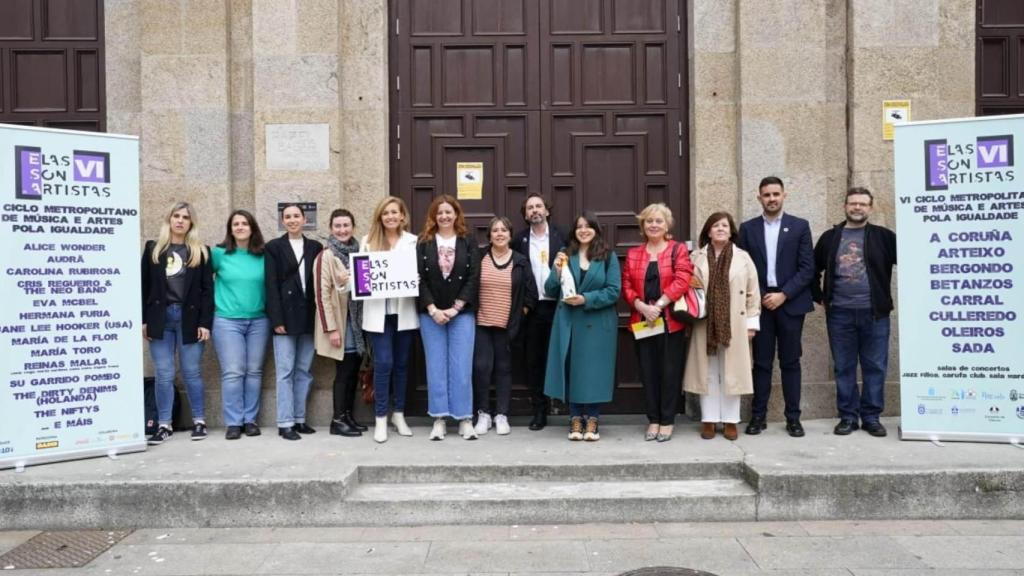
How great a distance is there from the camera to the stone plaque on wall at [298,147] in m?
7.89

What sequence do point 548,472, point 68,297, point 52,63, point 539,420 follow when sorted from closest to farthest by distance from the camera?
point 548,472
point 68,297
point 539,420
point 52,63

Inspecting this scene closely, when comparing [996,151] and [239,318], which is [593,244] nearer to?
[239,318]

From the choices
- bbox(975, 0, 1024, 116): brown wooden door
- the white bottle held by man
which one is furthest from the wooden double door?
bbox(975, 0, 1024, 116): brown wooden door

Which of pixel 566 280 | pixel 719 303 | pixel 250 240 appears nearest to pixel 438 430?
pixel 566 280

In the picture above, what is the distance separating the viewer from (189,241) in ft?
23.9

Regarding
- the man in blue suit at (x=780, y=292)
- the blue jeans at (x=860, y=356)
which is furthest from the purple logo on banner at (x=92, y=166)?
the blue jeans at (x=860, y=356)

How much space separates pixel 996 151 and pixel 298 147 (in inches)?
240

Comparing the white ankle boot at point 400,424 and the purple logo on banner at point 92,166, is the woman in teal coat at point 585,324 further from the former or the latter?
the purple logo on banner at point 92,166

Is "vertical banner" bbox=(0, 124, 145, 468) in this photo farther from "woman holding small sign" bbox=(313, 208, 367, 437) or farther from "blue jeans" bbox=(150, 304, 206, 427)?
"woman holding small sign" bbox=(313, 208, 367, 437)

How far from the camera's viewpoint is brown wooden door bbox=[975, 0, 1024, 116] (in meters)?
→ 8.18

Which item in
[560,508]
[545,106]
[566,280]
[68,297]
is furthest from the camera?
[545,106]

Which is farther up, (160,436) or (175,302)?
(175,302)

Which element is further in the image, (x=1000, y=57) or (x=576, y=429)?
(x=1000, y=57)

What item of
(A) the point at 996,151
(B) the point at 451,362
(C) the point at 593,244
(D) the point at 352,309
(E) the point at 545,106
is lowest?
(B) the point at 451,362
